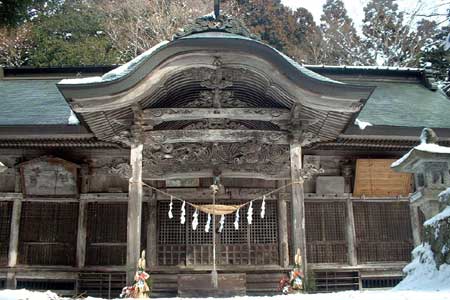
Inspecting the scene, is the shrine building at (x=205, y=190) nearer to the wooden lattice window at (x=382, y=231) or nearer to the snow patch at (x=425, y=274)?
the wooden lattice window at (x=382, y=231)

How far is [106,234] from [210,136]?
3.60 m

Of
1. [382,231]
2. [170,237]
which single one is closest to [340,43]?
[382,231]

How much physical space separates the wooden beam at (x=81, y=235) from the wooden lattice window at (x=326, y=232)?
494 centimetres

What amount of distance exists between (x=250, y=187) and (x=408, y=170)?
3.61 metres

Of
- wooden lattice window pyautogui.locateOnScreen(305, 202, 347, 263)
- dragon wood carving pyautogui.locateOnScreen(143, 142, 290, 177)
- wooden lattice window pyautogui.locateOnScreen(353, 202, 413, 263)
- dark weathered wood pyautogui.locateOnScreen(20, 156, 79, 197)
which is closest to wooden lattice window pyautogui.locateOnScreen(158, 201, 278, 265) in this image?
wooden lattice window pyautogui.locateOnScreen(305, 202, 347, 263)

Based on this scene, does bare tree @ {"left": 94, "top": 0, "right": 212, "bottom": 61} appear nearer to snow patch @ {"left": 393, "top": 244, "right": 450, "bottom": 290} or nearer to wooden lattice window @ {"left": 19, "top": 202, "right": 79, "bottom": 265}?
wooden lattice window @ {"left": 19, "top": 202, "right": 79, "bottom": 265}

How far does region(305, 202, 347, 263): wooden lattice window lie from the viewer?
11391 millimetres

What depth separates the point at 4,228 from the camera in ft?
37.2

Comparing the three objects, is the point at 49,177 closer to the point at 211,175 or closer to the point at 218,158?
the point at 211,175

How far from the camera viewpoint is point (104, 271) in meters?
11.1

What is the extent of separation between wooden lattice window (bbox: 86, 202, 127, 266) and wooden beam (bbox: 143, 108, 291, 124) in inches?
114

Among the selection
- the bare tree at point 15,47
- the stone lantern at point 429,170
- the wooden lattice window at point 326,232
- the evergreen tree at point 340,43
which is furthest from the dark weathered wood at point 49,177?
the evergreen tree at point 340,43

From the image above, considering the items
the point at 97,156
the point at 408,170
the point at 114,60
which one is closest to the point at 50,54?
the point at 114,60

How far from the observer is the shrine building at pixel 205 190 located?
9.77 m
